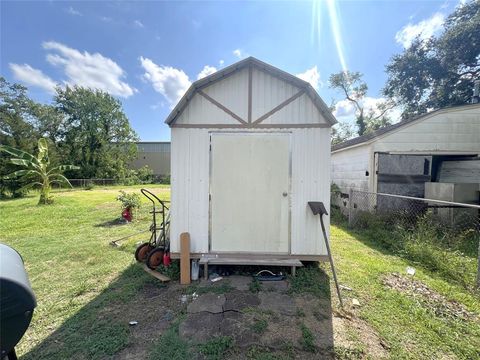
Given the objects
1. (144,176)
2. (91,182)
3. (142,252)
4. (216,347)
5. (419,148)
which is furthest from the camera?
(144,176)

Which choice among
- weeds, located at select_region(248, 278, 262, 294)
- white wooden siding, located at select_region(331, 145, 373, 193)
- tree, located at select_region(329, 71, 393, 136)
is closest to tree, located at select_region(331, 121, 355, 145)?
tree, located at select_region(329, 71, 393, 136)

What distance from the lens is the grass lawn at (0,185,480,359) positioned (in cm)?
241

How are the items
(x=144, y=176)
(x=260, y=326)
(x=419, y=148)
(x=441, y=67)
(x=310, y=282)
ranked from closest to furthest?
(x=260, y=326) → (x=310, y=282) → (x=419, y=148) → (x=441, y=67) → (x=144, y=176)

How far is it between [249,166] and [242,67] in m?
1.68

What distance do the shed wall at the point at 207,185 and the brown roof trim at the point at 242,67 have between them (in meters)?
0.27

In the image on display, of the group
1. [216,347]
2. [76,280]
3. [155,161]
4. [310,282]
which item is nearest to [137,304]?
[216,347]

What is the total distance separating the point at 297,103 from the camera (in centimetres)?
396

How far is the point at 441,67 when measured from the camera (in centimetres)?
1714

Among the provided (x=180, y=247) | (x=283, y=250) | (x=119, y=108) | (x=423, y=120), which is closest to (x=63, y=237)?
(x=180, y=247)

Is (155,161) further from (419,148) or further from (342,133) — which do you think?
(419,148)

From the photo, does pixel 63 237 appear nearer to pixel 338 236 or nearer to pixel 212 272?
pixel 212 272

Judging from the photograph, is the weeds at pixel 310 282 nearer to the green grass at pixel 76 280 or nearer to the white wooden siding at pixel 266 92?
the green grass at pixel 76 280

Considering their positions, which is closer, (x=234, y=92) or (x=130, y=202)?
(x=234, y=92)

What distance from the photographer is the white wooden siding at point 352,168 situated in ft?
25.4
